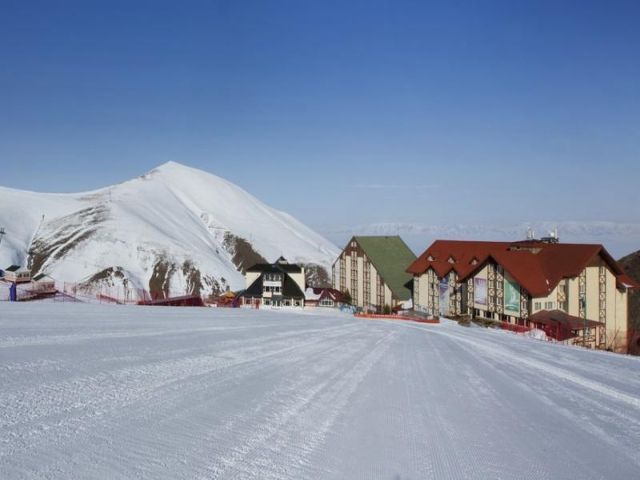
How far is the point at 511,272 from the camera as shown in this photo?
111 feet

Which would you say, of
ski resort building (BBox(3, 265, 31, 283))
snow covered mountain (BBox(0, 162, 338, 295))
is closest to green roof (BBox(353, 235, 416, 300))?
snow covered mountain (BBox(0, 162, 338, 295))

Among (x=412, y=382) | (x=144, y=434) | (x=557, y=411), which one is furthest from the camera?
(x=412, y=382)

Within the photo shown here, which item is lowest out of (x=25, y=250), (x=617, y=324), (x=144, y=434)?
(x=617, y=324)

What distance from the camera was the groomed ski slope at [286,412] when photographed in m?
4.29

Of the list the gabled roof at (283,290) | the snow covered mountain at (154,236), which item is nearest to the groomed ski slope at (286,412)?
the gabled roof at (283,290)

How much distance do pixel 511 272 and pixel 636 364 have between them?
21.8 metres

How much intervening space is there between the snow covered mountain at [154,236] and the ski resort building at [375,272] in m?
25.8

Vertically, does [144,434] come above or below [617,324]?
above

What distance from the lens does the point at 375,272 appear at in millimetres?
51906

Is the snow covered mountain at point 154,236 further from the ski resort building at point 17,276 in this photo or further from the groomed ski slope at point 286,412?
the groomed ski slope at point 286,412

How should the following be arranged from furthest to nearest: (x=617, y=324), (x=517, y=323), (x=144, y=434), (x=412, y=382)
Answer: (x=617, y=324) → (x=517, y=323) → (x=412, y=382) → (x=144, y=434)

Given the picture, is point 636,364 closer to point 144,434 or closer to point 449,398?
point 449,398

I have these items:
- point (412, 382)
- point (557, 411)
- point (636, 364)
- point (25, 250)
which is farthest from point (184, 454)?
point (25, 250)

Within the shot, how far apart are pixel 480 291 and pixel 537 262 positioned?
451 cm
